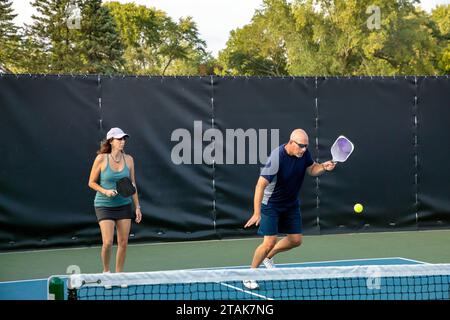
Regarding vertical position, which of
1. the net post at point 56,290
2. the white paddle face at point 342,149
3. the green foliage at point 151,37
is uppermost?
the green foliage at point 151,37

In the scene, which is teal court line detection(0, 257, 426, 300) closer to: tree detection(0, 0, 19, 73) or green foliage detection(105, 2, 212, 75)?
tree detection(0, 0, 19, 73)

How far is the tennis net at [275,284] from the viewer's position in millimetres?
4883

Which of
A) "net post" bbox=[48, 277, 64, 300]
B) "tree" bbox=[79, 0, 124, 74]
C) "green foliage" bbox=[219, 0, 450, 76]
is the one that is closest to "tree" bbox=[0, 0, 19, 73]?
"tree" bbox=[79, 0, 124, 74]

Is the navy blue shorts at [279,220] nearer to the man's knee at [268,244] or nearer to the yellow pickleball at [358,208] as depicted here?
the man's knee at [268,244]

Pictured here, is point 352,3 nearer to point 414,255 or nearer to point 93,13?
point 93,13

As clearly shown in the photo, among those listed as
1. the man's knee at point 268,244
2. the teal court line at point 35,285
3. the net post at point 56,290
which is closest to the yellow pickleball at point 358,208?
the teal court line at point 35,285

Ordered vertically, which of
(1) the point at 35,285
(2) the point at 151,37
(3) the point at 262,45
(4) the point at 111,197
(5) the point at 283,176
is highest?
(2) the point at 151,37

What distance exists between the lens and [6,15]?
167ft

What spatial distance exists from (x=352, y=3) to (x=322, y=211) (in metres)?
40.3

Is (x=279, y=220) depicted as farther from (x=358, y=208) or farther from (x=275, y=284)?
(x=358, y=208)

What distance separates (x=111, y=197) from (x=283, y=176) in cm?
175

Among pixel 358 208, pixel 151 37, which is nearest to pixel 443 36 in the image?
pixel 151 37

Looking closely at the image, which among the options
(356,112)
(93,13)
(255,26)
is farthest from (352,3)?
(356,112)

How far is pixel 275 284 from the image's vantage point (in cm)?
747
